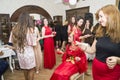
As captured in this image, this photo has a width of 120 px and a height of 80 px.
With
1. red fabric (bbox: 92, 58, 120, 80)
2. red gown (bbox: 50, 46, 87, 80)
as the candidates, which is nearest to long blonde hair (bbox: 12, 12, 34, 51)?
red gown (bbox: 50, 46, 87, 80)

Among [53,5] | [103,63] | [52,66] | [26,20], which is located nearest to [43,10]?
[53,5]

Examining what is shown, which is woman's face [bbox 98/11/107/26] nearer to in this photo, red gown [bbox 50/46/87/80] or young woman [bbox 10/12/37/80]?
young woman [bbox 10/12/37/80]

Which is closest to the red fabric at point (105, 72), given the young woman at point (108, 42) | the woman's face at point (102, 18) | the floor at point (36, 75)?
the young woman at point (108, 42)

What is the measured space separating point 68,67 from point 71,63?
0.34 ft

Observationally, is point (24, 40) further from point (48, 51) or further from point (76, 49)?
point (48, 51)

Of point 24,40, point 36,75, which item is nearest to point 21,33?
point 24,40

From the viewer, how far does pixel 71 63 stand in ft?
9.50

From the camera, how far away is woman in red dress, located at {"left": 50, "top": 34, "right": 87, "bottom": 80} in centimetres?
275

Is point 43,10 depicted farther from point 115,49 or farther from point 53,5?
point 115,49

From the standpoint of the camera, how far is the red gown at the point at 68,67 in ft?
8.90

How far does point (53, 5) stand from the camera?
834 cm

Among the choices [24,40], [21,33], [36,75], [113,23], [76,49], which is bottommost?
[36,75]

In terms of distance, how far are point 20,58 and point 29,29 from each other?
0.49m

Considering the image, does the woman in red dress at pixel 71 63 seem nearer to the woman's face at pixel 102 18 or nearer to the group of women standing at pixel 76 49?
the group of women standing at pixel 76 49
